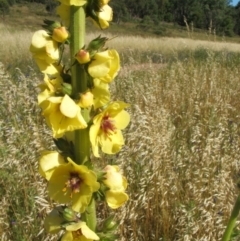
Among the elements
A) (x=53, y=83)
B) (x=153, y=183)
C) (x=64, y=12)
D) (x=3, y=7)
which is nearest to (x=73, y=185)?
(x=53, y=83)

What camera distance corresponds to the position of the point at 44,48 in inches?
52.8

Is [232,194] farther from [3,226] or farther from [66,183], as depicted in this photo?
[66,183]

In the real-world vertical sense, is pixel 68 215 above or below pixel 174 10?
above

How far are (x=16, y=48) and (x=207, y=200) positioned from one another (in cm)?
1159

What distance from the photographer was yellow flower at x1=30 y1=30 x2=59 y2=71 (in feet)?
4.38

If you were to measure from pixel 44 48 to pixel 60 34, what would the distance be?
9 cm

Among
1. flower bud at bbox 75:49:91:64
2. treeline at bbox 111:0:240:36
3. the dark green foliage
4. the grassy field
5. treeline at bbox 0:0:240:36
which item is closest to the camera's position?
flower bud at bbox 75:49:91:64

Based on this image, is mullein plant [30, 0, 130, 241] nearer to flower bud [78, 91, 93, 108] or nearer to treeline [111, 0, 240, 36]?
flower bud [78, 91, 93, 108]

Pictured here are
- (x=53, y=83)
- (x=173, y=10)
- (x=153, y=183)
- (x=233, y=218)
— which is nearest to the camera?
(x=53, y=83)

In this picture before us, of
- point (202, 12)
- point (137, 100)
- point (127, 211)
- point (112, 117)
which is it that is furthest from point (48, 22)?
point (202, 12)

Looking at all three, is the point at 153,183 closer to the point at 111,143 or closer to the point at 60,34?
the point at 111,143

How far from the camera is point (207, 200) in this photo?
3.30 m

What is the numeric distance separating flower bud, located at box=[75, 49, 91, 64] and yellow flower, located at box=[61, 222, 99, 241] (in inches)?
21.5

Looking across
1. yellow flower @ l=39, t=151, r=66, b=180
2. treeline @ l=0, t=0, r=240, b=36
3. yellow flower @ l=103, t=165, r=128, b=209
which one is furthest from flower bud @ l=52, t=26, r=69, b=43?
treeline @ l=0, t=0, r=240, b=36
